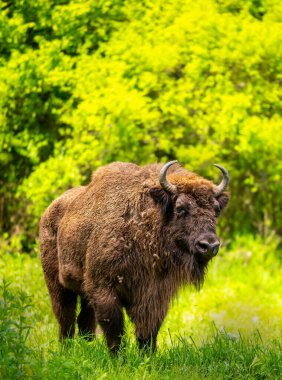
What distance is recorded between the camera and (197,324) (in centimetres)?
941

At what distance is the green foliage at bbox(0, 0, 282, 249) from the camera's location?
509 inches

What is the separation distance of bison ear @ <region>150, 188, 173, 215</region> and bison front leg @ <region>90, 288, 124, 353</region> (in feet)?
2.74

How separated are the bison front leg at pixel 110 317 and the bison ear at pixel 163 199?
834 mm

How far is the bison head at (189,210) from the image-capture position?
668cm

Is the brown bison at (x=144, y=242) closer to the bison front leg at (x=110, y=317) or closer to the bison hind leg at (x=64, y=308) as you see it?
the bison front leg at (x=110, y=317)

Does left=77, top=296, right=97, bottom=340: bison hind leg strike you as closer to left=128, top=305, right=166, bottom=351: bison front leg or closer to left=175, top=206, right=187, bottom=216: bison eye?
left=128, top=305, right=166, bottom=351: bison front leg

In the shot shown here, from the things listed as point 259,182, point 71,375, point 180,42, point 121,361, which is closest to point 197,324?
point 121,361

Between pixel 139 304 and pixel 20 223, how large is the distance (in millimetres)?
7640

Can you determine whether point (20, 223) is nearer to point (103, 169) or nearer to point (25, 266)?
point (25, 266)

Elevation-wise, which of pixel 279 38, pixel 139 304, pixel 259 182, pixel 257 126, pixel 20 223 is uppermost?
pixel 139 304

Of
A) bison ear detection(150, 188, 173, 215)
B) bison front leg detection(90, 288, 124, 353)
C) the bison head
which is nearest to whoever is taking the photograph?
the bison head

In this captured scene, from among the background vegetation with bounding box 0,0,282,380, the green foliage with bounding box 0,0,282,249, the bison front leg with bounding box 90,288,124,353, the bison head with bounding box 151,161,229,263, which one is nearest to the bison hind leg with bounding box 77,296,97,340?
the bison front leg with bounding box 90,288,124,353

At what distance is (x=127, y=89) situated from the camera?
13.0m

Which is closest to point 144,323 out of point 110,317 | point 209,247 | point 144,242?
point 110,317
